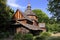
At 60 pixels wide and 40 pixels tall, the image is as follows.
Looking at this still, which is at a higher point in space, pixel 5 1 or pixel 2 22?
pixel 5 1

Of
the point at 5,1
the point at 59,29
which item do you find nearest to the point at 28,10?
the point at 59,29

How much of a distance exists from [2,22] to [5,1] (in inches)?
229

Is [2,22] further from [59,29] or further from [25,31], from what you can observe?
[59,29]

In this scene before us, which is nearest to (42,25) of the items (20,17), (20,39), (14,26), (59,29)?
(59,29)

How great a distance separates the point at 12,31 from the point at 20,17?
1033 centimetres

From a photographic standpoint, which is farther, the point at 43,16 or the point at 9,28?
the point at 43,16

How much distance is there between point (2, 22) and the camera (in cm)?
4319

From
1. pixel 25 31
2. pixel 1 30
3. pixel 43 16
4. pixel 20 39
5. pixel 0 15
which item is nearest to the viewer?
pixel 20 39

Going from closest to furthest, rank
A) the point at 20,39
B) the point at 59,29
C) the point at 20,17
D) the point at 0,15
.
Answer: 1. the point at 20,39
2. the point at 0,15
3. the point at 20,17
4. the point at 59,29

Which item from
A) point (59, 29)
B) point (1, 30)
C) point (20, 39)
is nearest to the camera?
point (20, 39)

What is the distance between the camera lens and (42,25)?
8125 cm

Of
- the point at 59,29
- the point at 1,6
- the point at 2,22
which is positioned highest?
the point at 1,6

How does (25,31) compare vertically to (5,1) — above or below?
below

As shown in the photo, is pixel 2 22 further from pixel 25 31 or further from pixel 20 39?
pixel 20 39
